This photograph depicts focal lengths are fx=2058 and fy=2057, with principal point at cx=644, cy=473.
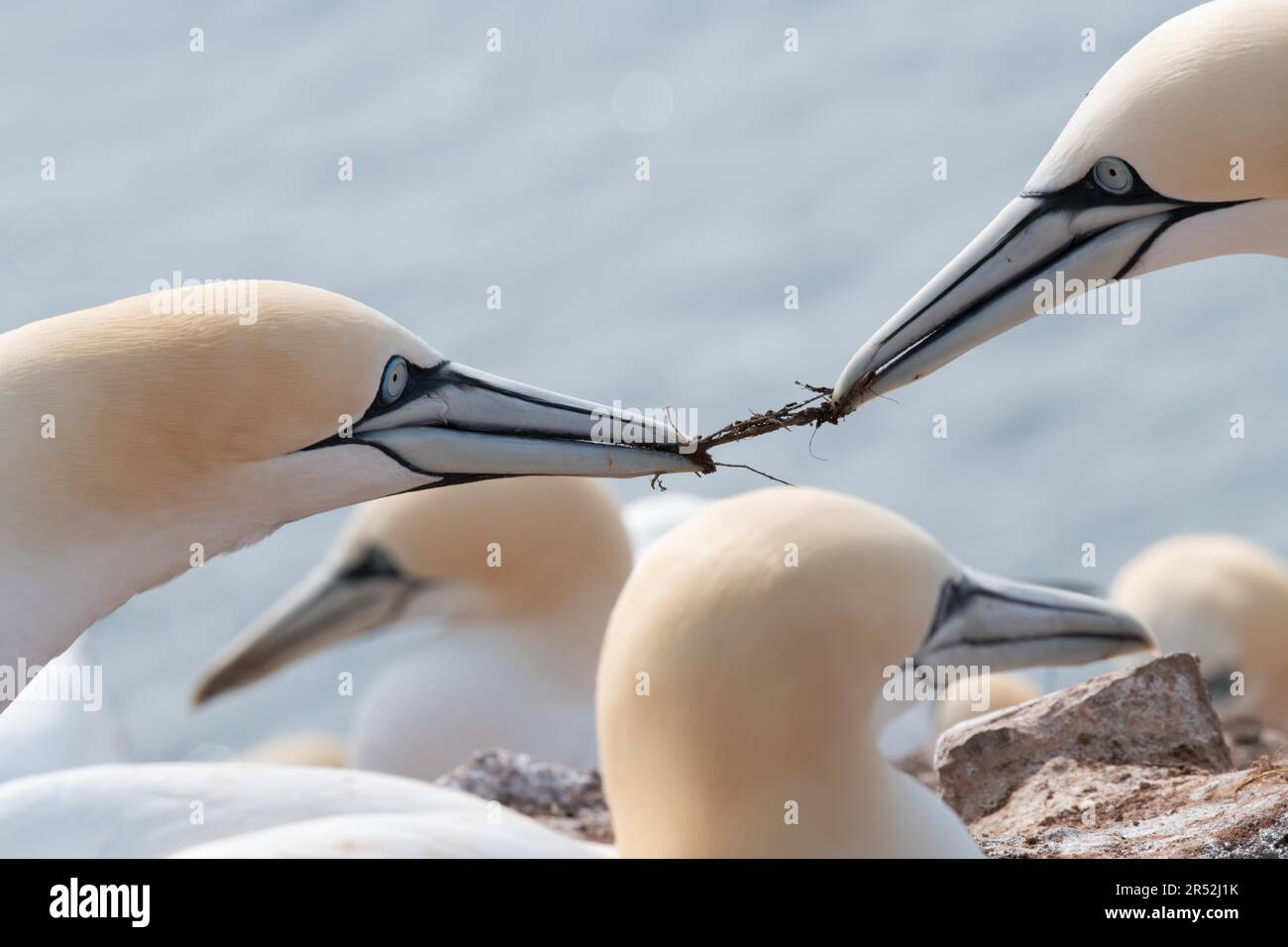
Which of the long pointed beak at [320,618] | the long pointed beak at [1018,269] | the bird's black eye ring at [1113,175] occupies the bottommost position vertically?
the long pointed beak at [320,618]

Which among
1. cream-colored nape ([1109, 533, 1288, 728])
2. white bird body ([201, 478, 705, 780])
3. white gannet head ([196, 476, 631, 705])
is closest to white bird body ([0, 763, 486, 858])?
white bird body ([201, 478, 705, 780])

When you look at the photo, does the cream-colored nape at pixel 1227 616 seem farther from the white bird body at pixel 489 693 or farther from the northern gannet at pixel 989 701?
the white bird body at pixel 489 693

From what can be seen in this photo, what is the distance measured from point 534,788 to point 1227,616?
18.5 feet

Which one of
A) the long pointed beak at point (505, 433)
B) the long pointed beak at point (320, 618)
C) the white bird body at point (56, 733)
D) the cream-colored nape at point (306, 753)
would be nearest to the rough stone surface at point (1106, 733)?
the long pointed beak at point (505, 433)

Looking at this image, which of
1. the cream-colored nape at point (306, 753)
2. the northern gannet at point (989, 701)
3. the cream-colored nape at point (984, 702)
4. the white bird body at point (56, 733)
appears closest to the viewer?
the white bird body at point (56, 733)

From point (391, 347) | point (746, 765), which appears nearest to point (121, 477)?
point (391, 347)

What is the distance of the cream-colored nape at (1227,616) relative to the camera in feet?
34.8

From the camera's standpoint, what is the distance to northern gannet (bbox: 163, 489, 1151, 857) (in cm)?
423

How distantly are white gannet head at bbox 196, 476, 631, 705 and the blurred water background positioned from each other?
4789 millimetres

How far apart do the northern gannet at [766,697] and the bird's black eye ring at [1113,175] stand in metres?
0.86

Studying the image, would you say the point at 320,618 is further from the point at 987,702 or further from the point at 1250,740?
the point at 1250,740

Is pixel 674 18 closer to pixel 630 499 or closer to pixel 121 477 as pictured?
pixel 630 499
